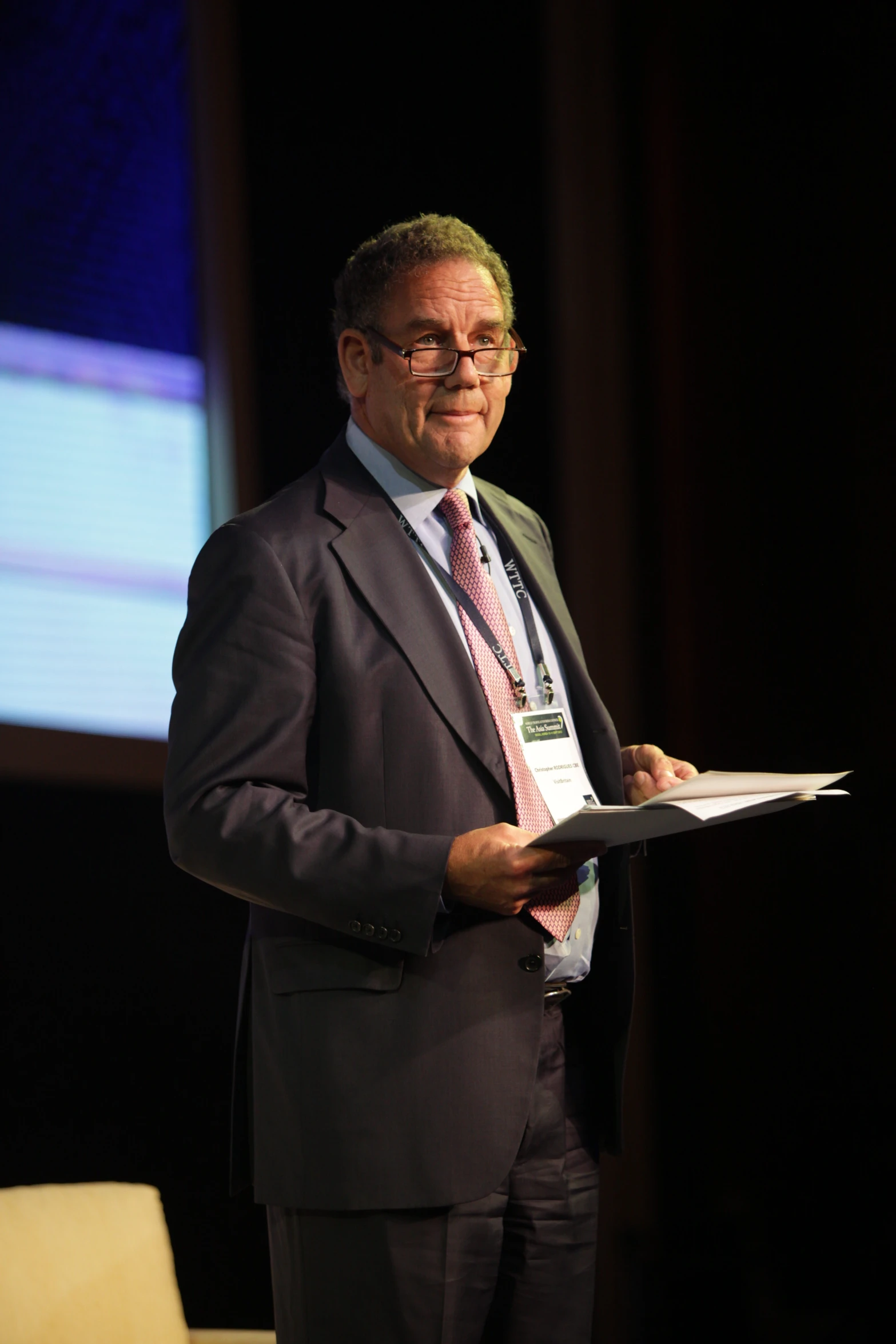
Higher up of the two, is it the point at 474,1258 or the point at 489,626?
the point at 489,626

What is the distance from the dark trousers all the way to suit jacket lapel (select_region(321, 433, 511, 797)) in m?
0.40

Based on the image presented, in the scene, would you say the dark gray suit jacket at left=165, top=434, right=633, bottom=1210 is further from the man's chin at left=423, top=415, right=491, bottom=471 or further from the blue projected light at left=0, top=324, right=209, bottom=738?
the blue projected light at left=0, top=324, right=209, bottom=738

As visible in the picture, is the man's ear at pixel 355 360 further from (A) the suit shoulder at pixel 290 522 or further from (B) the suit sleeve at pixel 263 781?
(B) the suit sleeve at pixel 263 781

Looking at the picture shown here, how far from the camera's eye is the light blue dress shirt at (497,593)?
1696 millimetres

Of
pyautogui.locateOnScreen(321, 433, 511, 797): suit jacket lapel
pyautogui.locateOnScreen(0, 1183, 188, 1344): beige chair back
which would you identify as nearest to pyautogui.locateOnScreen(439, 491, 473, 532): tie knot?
pyautogui.locateOnScreen(321, 433, 511, 797): suit jacket lapel

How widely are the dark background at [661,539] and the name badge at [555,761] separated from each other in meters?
1.07

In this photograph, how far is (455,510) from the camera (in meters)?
1.84

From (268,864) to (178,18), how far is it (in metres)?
1.99

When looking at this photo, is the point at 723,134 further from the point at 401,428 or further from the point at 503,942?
the point at 503,942

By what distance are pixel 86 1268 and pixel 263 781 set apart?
881 millimetres

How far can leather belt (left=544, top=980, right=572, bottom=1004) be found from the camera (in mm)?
1675

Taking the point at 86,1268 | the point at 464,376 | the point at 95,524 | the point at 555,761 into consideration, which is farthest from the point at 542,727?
the point at 95,524

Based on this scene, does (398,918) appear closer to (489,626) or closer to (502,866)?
(502,866)

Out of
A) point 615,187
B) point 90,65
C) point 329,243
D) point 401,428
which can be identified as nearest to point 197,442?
point 329,243
